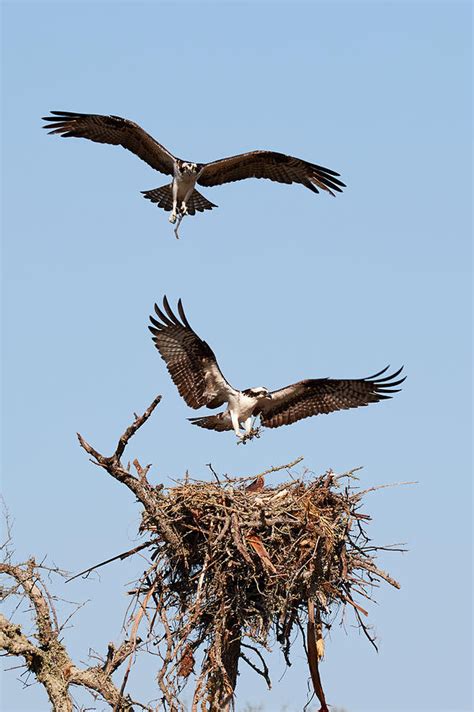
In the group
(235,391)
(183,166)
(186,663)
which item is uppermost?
(183,166)

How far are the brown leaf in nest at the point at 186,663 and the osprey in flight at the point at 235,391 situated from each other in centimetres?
332

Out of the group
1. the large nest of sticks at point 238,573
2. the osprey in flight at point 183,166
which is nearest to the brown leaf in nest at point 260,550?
the large nest of sticks at point 238,573

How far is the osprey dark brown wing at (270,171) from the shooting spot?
17.0m

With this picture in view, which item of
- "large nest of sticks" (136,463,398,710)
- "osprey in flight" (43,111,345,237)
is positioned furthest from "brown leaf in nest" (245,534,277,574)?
"osprey in flight" (43,111,345,237)

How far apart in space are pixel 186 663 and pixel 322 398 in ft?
14.1

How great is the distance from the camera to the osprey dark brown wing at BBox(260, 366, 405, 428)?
47.1 feet

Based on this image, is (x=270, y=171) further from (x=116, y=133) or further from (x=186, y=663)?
(x=186, y=663)

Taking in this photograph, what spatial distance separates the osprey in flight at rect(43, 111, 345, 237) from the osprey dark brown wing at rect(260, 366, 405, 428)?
9.74ft

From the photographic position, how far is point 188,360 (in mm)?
13750

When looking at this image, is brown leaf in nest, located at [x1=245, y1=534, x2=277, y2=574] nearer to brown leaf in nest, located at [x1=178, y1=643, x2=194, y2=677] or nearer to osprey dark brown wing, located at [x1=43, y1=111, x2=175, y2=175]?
brown leaf in nest, located at [x1=178, y1=643, x2=194, y2=677]

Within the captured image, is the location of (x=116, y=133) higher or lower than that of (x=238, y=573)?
higher

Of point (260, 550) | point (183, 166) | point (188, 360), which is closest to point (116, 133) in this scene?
point (183, 166)

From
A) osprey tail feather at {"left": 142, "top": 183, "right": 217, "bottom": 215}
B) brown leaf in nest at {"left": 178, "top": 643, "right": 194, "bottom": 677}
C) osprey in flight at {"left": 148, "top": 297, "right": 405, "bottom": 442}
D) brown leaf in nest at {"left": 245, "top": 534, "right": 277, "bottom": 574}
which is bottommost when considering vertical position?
brown leaf in nest at {"left": 178, "top": 643, "right": 194, "bottom": 677}

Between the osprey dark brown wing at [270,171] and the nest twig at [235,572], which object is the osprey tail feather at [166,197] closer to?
the osprey dark brown wing at [270,171]
